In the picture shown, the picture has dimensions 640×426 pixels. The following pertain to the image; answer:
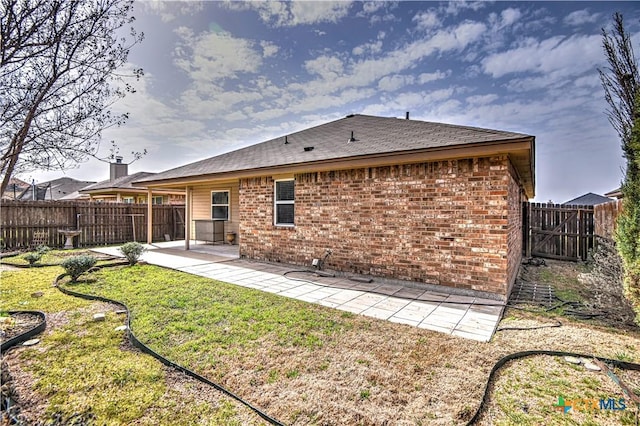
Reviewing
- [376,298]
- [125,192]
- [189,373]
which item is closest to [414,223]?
[376,298]

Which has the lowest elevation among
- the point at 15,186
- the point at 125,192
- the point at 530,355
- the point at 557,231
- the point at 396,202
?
the point at 530,355

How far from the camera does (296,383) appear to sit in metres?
2.55

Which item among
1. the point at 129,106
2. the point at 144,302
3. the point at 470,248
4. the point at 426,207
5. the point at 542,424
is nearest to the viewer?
the point at 542,424

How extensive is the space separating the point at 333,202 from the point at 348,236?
2.90 ft

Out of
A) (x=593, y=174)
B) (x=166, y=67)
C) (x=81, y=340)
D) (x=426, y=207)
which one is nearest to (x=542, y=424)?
(x=426, y=207)

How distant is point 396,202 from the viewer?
6000 mm

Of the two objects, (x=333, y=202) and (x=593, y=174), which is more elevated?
(x=593, y=174)

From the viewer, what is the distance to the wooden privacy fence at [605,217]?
261 inches

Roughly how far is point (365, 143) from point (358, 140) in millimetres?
605

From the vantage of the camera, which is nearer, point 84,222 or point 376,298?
point 376,298

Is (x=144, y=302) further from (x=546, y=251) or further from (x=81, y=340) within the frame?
(x=546, y=251)

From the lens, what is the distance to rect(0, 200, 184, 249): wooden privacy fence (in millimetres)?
10781

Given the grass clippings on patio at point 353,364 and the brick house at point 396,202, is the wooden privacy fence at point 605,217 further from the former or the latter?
the grass clippings on patio at point 353,364

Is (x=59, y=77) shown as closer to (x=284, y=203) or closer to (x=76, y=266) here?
(x=76, y=266)
